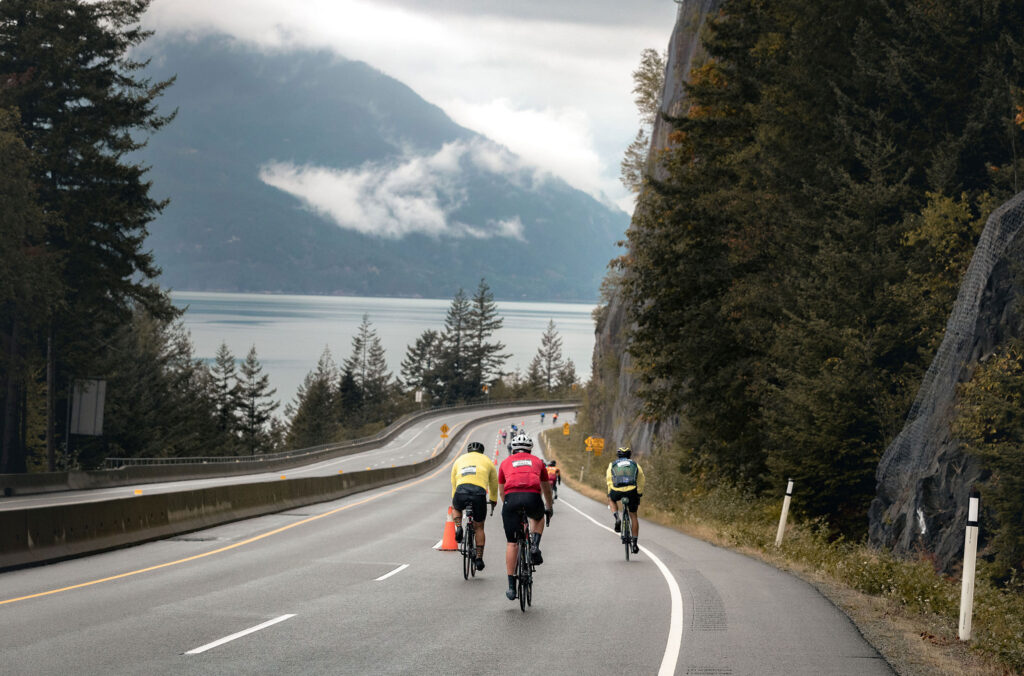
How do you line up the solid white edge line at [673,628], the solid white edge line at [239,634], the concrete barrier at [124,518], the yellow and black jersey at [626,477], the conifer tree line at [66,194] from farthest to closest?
1. the conifer tree line at [66,194]
2. the yellow and black jersey at [626,477]
3. the concrete barrier at [124,518]
4. the solid white edge line at [239,634]
5. the solid white edge line at [673,628]

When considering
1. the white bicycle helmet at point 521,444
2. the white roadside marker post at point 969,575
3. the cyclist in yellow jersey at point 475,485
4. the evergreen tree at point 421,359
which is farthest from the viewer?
the evergreen tree at point 421,359

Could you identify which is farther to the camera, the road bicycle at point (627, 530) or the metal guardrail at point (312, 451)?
the metal guardrail at point (312, 451)

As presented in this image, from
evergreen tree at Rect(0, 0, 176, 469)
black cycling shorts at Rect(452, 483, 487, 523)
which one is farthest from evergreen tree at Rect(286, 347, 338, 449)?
black cycling shorts at Rect(452, 483, 487, 523)

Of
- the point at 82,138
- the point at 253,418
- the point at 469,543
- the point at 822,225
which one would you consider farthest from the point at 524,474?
the point at 253,418

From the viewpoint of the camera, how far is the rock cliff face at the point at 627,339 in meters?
50.1

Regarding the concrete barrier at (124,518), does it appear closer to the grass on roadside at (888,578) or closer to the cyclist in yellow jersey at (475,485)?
the cyclist in yellow jersey at (475,485)

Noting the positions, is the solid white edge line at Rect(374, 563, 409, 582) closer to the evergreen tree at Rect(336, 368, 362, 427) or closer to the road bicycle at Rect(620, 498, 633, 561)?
the road bicycle at Rect(620, 498, 633, 561)

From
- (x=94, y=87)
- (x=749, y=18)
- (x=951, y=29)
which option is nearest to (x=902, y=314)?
(x=951, y=29)

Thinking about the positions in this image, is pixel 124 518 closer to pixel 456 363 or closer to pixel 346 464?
pixel 346 464

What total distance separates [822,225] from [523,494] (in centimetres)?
1620

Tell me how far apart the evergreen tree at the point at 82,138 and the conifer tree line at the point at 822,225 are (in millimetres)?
22971

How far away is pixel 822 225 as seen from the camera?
24.3 m

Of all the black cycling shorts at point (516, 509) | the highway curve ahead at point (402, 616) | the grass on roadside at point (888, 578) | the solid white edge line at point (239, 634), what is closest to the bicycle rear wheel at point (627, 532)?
the highway curve ahead at point (402, 616)

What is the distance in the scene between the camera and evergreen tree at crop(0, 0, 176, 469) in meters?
38.5
